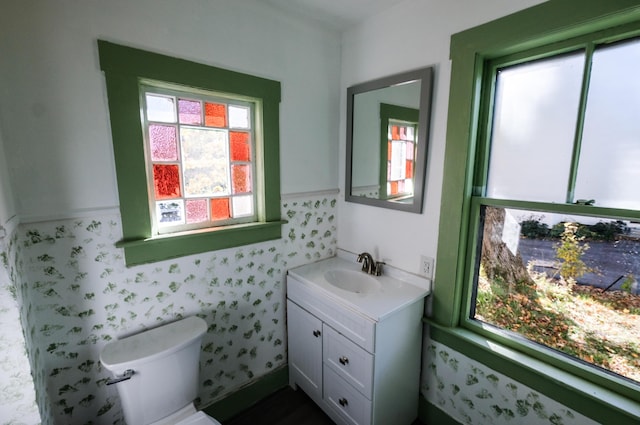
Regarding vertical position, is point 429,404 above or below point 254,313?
below

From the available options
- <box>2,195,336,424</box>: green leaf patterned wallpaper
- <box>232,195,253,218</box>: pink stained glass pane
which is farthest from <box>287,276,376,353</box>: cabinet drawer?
<box>232,195,253,218</box>: pink stained glass pane

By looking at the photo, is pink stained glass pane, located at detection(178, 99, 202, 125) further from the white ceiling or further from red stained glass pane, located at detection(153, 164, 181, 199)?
the white ceiling

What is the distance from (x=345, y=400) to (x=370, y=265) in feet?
2.54

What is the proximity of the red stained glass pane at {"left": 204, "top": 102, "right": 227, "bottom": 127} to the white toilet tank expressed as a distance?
1086 millimetres

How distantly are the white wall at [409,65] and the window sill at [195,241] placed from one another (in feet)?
2.16

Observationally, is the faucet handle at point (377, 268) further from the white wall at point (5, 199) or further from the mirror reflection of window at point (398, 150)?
the white wall at point (5, 199)

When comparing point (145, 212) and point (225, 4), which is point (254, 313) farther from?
point (225, 4)

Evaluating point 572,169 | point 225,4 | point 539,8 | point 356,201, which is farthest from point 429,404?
point 225,4

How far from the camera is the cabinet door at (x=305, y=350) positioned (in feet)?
5.78

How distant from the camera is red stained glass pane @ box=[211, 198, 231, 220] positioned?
65.8 inches

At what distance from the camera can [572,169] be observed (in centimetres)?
119

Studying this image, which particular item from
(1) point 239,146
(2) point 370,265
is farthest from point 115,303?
(2) point 370,265

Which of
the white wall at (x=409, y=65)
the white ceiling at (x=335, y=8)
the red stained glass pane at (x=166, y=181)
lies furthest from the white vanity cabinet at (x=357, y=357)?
the white ceiling at (x=335, y=8)

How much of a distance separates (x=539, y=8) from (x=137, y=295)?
2172mm
